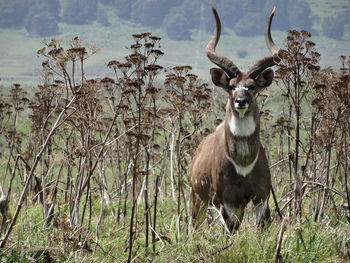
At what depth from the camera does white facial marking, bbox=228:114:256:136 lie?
24.4 feet

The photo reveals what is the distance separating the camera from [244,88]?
24.2 ft

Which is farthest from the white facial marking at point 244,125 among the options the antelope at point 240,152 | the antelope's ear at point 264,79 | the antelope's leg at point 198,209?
the antelope's leg at point 198,209

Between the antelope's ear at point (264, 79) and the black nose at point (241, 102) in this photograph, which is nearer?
the black nose at point (241, 102)

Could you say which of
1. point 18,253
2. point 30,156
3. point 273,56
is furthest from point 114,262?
point 30,156

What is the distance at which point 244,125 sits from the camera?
7445mm

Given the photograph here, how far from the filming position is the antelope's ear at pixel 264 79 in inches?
305

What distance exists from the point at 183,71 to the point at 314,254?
3.92 m

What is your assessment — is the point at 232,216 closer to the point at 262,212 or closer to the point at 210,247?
the point at 262,212

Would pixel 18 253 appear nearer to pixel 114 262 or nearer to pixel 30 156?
pixel 114 262

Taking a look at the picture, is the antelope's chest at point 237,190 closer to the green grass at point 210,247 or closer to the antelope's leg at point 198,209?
the green grass at point 210,247

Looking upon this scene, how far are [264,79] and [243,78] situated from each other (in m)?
0.34

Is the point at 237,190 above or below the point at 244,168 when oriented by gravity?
below

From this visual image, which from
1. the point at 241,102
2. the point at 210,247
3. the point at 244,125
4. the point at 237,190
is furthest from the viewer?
the point at 237,190

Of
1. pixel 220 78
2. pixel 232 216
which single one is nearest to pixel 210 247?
pixel 232 216
